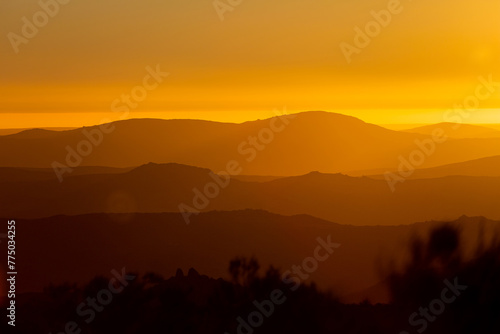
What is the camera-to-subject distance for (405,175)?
647ft

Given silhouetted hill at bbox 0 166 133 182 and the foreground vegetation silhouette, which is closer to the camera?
the foreground vegetation silhouette

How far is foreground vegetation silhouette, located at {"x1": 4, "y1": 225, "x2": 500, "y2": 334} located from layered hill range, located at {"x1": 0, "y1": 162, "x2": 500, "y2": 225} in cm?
Result: 9261

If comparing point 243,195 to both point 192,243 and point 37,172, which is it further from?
point 37,172

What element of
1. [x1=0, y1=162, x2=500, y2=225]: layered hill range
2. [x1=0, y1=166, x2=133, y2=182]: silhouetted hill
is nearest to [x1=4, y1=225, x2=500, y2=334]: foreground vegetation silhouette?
[x1=0, y1=162, x2=500, y2=225]: layered hill range

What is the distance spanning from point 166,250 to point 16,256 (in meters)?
16.7

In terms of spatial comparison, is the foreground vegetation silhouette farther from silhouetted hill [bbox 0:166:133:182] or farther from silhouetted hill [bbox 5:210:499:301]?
silhouetted hill [bbox 0:166:133:182]

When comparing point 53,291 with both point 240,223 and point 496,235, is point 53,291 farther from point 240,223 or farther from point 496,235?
point 240,223

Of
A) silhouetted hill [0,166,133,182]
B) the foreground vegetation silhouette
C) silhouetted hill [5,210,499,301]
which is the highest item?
silhouetted hill [0,166,133,182]

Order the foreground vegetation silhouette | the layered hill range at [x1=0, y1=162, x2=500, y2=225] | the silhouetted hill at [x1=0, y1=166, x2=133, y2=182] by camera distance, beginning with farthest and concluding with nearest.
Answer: the silhouetted hill at [x1=0, y1=166, x2=133, y2=182] → the layered hill range at [x1=0, y1=162, x2=500, y2=225] → the foreground vegetation silhouette

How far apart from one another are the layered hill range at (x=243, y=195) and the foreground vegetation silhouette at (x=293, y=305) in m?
92.6

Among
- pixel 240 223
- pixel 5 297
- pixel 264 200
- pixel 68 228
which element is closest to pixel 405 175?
pixel 264 200

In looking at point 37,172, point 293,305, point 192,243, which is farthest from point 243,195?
point 293,305

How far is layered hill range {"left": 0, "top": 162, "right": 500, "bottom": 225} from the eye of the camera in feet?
412

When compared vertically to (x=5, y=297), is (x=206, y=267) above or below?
above
